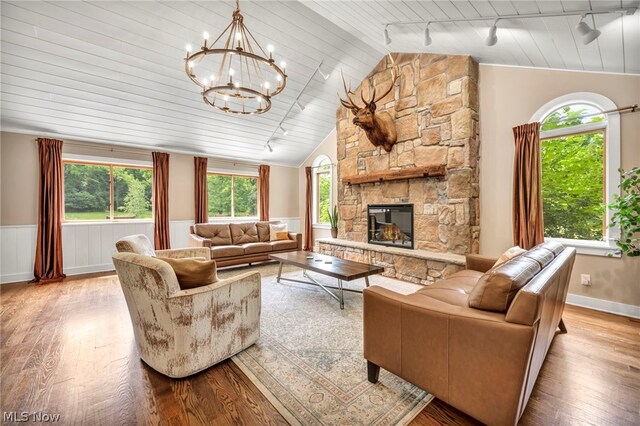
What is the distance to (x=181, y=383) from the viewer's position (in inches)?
75.0

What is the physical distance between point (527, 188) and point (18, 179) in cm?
781

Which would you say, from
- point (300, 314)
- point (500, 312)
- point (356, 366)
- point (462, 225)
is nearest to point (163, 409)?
point (356, 366)

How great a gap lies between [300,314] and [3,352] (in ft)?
8.42

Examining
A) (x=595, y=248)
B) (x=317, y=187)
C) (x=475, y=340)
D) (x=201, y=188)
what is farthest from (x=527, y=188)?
(x=201, y=188)

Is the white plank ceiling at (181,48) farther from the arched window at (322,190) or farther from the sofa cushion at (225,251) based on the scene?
the sofa cushion at (225,251)

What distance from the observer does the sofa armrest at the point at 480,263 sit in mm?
2939

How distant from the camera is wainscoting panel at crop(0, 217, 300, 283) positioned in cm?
450

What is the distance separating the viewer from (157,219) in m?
5.71

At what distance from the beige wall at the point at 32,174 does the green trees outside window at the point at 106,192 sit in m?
0.29

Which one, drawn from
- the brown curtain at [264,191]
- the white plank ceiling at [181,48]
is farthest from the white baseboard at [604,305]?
the brown curtain at [264,191]

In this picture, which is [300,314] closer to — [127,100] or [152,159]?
[127,100]

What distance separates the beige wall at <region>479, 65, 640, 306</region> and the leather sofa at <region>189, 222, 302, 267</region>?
150 inches

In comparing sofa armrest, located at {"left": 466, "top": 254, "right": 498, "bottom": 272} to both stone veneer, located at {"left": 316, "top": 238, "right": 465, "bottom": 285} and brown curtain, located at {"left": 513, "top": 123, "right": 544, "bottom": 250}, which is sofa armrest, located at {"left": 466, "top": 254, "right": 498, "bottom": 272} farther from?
brown curtain, located at {"left": 513, "top": 123, "right": 544, "bottom": 250}

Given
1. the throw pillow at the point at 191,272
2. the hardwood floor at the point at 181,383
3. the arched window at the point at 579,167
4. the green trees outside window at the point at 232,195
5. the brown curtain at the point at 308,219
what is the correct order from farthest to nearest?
the brown curtain at the point at 308,219, the green trees outside window at the point at 232,195, the arched window at the point at 579,167, the throw pillow at the point at 191,272, the hardwood floor at the point at 181,383
